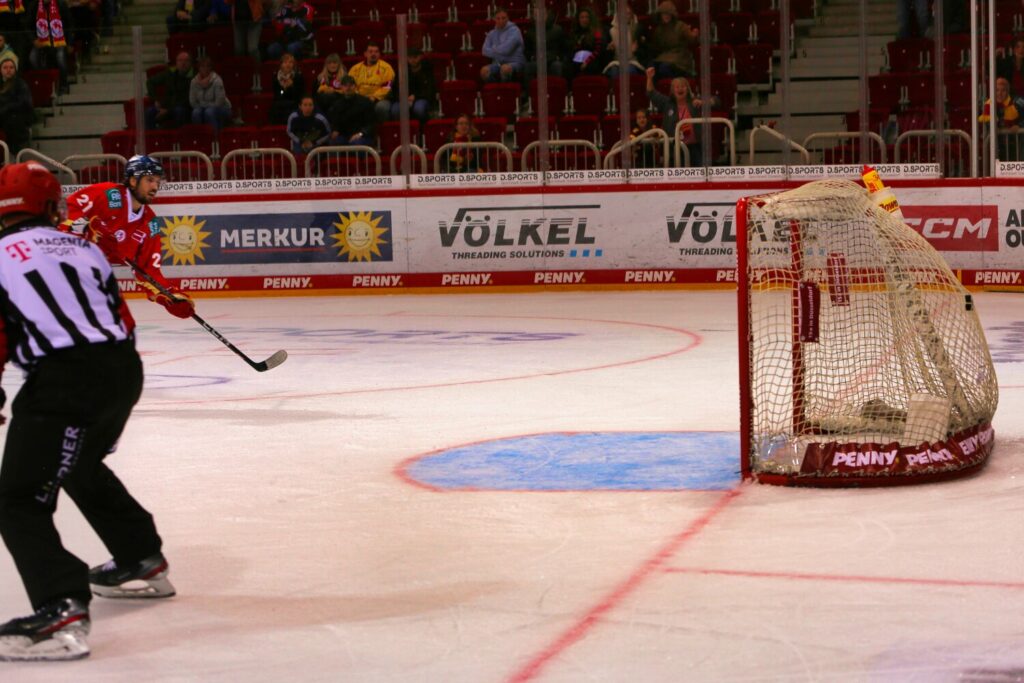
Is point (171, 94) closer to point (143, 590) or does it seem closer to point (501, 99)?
point (501, 99)

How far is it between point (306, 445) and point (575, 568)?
2625 mm

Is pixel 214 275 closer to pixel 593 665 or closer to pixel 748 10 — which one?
pixel 748 10

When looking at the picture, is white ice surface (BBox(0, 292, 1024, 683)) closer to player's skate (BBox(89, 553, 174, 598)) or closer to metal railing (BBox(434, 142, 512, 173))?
player's skate (BBox(89, 553, 174, 598))

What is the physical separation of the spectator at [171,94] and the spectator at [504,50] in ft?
10.1

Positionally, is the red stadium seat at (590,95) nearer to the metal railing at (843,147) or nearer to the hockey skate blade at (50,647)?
the metal railing at (843,147)

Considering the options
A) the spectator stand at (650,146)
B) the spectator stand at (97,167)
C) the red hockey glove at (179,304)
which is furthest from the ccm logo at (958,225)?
the red hockey glove at (179,304)

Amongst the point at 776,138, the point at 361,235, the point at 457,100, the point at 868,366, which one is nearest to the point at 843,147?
the point at 776,138

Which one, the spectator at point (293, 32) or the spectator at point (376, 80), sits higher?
the spectator at point (293, 32)

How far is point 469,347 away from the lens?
35.1ft

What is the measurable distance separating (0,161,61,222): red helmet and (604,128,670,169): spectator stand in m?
10.7

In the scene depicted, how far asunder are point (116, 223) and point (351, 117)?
6.72 meters

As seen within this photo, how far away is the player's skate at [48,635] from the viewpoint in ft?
12.6

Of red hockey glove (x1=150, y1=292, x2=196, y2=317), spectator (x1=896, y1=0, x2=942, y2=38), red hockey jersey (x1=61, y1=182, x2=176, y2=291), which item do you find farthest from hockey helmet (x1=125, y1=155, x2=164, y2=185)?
spectator (x1=896, y1=0, x2=942, y2=38)

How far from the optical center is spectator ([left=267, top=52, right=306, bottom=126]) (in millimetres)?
15281
